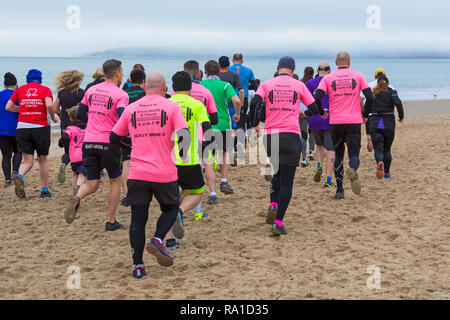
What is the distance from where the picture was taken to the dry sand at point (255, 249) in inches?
174

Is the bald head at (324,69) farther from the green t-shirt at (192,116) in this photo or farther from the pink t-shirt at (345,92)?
the green t-shirt at (192,116)

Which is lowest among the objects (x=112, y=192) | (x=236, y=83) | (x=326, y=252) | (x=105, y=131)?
(x=326, y=252)

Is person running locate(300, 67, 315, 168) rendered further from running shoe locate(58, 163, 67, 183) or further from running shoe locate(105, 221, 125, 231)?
running shoe locate(58, 163, 67, 183)

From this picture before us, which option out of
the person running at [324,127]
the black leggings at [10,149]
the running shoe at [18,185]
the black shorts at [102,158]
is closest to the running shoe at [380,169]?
the person running at [324,127]

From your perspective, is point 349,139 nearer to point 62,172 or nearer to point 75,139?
point 75,139

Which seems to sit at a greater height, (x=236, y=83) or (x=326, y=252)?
(x=236, y=83)

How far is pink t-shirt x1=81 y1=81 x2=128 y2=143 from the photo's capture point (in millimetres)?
5836

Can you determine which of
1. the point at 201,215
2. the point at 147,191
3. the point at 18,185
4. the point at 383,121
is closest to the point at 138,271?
the point at 147,191

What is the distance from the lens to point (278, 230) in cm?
598

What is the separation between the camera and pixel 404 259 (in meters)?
5.11

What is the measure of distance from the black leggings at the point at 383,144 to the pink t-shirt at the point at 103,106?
539 centimetres
